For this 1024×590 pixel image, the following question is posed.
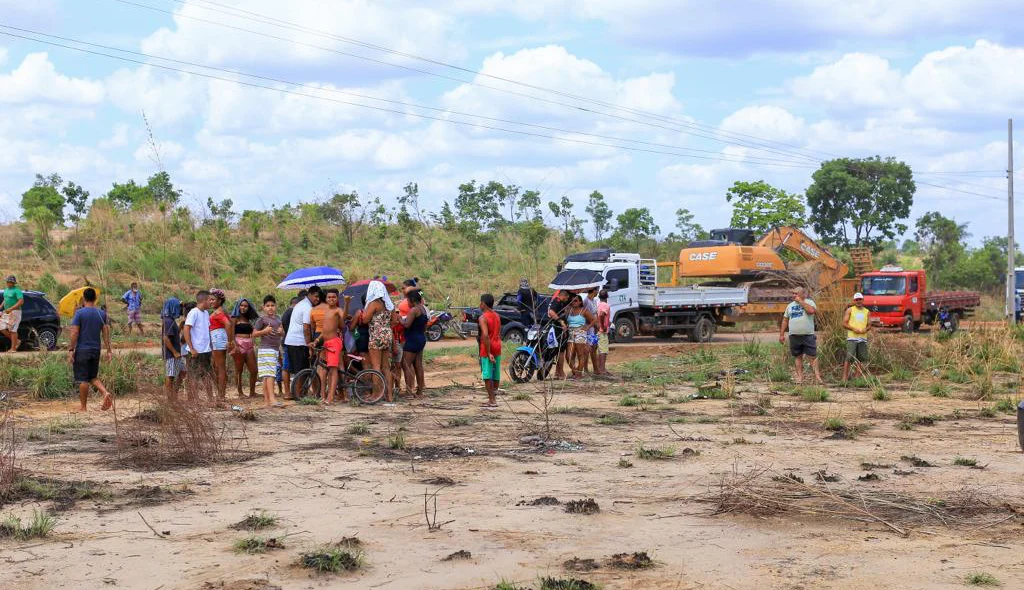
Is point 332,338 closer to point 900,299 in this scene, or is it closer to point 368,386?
point 368,386

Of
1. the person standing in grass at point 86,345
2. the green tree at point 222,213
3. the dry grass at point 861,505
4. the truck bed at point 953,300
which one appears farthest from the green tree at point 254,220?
the dry grass at point 861,505

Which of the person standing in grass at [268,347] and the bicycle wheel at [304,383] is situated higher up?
the person standing in grass at [268,347]

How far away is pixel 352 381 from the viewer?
563 inches

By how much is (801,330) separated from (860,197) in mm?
43164

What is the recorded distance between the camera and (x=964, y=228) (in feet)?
227

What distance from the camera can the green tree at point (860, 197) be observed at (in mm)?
57031

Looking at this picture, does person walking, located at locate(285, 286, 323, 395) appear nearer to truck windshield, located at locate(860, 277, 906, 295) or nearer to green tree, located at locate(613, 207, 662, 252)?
truck windshield, located at locate(860, 277, 906, 295)

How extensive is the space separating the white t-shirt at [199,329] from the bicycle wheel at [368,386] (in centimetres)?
198

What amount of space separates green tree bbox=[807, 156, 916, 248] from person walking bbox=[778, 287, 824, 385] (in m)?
42.0

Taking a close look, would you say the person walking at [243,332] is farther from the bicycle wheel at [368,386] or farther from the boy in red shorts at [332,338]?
the bicycle wheel at [368,386]

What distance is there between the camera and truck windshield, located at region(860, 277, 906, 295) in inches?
1289

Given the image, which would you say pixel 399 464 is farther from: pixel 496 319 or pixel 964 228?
pixel 964 228

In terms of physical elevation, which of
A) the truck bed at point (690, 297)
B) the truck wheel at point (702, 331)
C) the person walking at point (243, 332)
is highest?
the truck bed at point (690, 297)

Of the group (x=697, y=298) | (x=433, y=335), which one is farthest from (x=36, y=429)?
(x=697, y=298)
